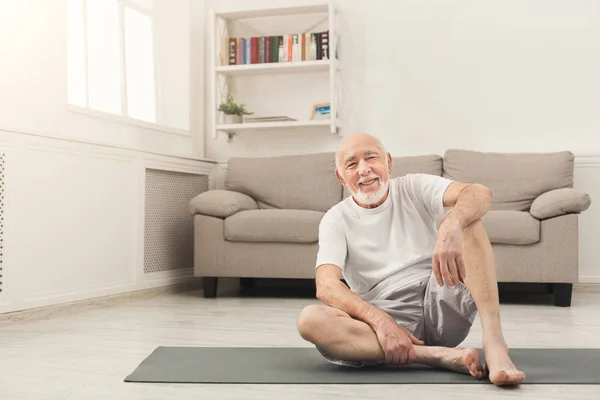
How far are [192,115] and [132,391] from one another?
3.67 metres

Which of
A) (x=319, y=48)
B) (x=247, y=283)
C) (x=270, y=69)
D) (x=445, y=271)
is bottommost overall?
(x=247, y=283)

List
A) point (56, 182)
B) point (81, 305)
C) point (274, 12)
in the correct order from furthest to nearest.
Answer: point (274, 12) < point (81, 305) < point (56, 182)

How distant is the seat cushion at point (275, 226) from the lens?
163 inches

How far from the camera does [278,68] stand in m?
5.02

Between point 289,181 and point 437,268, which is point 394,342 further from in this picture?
point 289,181

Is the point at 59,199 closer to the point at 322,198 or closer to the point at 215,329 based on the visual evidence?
the point at 215,329

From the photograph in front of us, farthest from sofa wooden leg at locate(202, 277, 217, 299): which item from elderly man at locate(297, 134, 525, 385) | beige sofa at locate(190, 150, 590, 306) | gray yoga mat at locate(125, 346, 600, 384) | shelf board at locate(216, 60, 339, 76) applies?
elderly man at locate(297, 134, 525, 385)

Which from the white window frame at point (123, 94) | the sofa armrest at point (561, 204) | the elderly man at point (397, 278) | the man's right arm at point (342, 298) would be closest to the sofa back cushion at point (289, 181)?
the white window frame at point (123, 94)

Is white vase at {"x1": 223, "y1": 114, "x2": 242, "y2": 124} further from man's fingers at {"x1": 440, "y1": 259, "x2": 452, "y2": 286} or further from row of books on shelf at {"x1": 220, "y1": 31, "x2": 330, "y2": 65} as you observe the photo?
man's fingers at {"x1": 440, "y1": 259, "x2": 452, "y2": 286}

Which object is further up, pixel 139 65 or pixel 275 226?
pixel 139 65

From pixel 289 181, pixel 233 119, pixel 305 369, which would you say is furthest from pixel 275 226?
pixel 305 369

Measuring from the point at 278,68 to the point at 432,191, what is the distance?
3.21 metres

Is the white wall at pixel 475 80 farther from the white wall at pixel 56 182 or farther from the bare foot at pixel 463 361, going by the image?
the bare foot at pixel 463 361

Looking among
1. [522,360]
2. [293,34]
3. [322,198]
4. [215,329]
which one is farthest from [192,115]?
[522,360]
